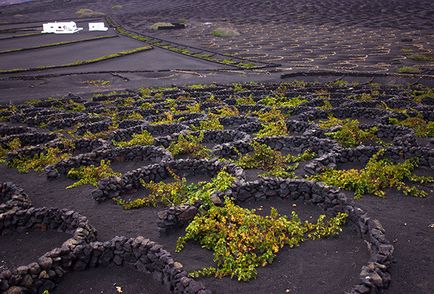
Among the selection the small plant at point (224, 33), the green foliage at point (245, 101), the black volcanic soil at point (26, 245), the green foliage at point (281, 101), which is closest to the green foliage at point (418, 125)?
the green foliage at point (281, 101)

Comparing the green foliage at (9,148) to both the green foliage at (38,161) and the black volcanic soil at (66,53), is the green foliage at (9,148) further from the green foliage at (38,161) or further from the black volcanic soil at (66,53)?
the black volcanic soil at (66,53)

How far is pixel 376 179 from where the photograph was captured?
17.1 metres

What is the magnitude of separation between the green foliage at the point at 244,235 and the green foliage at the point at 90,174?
685 cm

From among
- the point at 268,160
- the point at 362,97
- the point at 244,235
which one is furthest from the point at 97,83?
the point at 244,235

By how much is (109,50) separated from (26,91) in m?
29.7

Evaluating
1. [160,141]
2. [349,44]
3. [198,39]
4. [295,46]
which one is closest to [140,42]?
[198,39]

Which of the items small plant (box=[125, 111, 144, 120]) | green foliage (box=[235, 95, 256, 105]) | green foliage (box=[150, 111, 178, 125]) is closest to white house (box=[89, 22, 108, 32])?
green foliage (box=[235, 95, 256, 105])

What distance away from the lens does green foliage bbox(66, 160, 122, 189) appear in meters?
19.2

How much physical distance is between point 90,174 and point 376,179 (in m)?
12.7

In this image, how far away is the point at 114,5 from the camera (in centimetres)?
15688

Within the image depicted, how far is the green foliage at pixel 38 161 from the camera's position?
2167cm

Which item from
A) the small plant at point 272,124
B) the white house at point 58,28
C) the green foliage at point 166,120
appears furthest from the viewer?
the white house at point 58,28

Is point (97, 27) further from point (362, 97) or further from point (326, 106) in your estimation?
point (326, 106)

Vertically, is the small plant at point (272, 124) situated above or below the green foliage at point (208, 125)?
above
